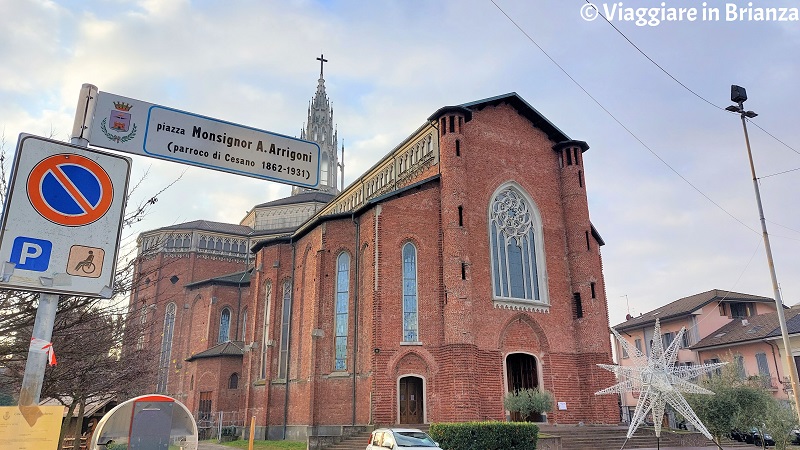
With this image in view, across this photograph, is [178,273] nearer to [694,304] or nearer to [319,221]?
[319,221]

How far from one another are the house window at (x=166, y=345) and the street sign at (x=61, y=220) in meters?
40.1

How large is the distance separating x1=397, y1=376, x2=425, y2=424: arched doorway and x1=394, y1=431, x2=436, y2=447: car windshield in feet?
26.2

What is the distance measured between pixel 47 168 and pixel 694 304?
45.3m

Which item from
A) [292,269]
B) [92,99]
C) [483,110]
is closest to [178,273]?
[292,269]

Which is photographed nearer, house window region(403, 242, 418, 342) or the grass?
the grass

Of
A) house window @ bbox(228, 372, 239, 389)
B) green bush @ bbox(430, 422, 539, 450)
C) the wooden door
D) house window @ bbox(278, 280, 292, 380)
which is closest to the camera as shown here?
green bush @ bbox(430, 422, 539, 450)

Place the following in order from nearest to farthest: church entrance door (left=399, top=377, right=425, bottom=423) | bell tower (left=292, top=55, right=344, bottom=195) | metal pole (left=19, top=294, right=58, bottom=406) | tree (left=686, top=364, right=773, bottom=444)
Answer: metal pole (left=19, top=294, right=58, bottom=406), tree (left=686, top=364, right=773, bottom=444), church entrance door (left=399, top=377, right=425, bottom=423), bell tower (left=292, top=55, right=344, bottom=195)

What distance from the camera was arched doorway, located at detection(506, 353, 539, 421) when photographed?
2623 centimetres

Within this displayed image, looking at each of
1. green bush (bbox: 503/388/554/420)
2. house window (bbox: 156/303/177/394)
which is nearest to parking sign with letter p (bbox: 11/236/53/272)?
green bush (bbox: 503/388/554/420)

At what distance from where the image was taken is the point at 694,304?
41.5 meters

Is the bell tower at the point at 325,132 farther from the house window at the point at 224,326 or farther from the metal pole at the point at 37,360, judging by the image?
the metal pole at the point at 37,360

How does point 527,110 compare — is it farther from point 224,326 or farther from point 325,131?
point 325,131

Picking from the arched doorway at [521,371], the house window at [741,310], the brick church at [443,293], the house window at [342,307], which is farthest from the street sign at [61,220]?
the house window at [741,310]

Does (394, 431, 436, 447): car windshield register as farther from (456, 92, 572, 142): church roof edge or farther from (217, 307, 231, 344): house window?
(217, 307, 231, 344): house window
